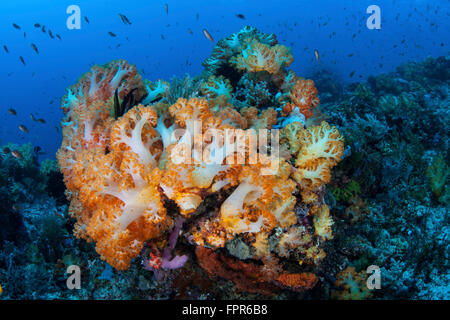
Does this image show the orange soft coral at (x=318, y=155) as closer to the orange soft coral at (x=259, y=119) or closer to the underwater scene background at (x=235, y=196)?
the underwater scene background at (x=235, y=196)

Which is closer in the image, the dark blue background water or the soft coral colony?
the soft coral colony

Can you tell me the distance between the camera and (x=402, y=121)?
7.16 metres

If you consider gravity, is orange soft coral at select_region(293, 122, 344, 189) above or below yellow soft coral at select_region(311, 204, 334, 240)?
above

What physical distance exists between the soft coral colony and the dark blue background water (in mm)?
71553

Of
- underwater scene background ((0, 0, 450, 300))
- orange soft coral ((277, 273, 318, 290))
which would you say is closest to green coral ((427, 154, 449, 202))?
underwater scene background ((0, 0, 450, 300))

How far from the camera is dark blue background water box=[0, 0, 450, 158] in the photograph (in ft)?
250

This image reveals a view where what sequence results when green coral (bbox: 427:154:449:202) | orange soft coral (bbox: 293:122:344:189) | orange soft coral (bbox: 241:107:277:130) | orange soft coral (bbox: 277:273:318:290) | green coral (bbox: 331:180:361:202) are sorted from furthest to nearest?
green coral (bbox: 427:154:449:202) → green coral (bbox: 331:180:361:202) → orange soft coral (bbox: 241:107:277:130) → orange soft coral (bbox: 293:122:344:189) → orange soft coral (bbox: 277:273:318:290)

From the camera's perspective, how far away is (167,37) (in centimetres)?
12175

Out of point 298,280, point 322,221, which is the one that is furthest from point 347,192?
point 298,280

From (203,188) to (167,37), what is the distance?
5375 inches

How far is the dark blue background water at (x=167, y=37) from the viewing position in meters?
76.1

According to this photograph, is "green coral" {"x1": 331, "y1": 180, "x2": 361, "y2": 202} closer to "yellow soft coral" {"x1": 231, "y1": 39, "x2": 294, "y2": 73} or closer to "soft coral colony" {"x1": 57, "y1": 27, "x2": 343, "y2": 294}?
"soft coral colony" {"x1": 57, "y1": 27, "x2": 343, "y2": 294}

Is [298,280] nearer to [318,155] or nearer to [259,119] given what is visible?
[318,155]
